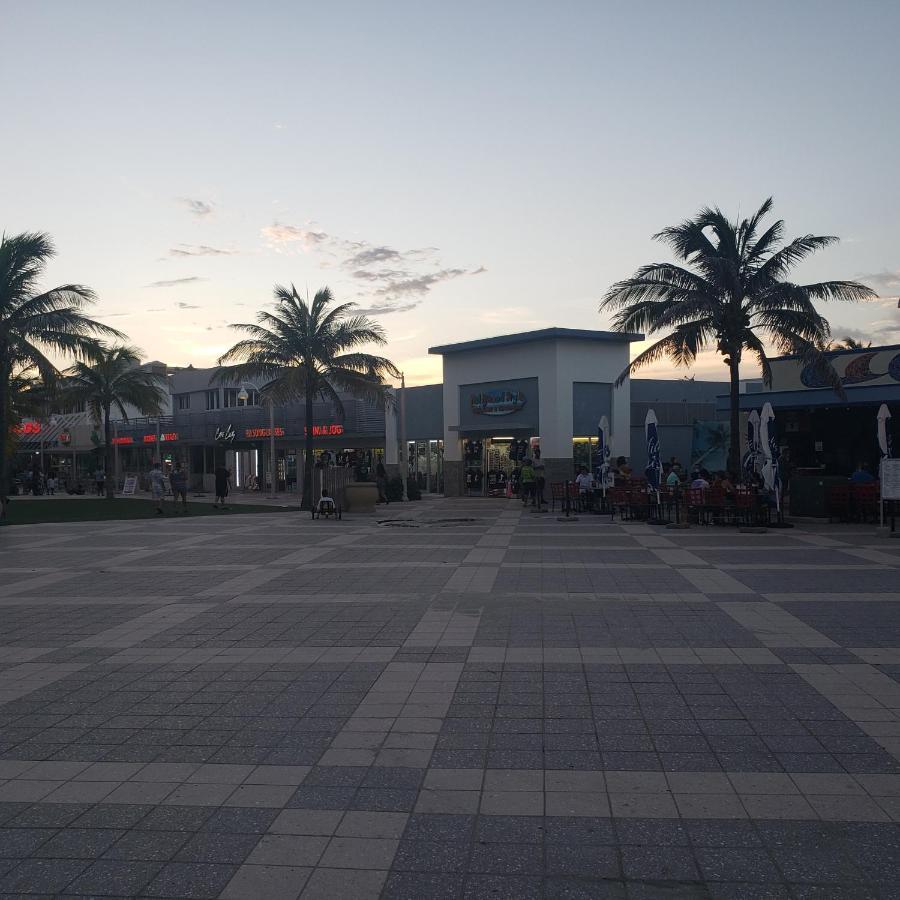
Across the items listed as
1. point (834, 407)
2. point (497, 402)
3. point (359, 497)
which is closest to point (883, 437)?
point (834, 407)

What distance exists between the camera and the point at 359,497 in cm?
2709

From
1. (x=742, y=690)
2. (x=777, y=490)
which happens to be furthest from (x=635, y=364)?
(x=742, y=690)

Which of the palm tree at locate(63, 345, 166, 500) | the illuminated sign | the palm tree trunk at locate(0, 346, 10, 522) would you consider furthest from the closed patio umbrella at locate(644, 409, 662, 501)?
the illuminated sign

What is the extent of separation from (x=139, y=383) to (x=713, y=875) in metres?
43.1

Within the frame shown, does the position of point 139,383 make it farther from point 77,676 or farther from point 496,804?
point 496,804

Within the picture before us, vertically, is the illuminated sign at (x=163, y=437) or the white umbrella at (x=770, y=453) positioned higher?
the illuminated sign at (x=163, y=437)

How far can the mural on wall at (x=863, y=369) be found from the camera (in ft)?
85.2

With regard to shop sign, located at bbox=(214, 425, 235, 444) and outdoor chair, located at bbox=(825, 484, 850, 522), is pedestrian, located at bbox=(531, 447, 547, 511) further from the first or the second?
shop sign, located at bbox=(214, 425, 235, 444)

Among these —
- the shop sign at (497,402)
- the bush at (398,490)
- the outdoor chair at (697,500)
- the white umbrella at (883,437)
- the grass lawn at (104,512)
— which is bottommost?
the grass lawn at (104,512)

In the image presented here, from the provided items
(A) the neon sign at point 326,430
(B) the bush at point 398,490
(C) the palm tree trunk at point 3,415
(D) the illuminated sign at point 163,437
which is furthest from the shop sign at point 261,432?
(C) the palm tree trunk at point 3,415

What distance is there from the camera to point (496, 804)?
443 cm

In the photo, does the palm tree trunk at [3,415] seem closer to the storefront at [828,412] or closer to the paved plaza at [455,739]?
the paved plaza at [455,739]

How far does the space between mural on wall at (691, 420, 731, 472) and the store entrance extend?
671cm

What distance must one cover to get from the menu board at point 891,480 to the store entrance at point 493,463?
18.2 m
